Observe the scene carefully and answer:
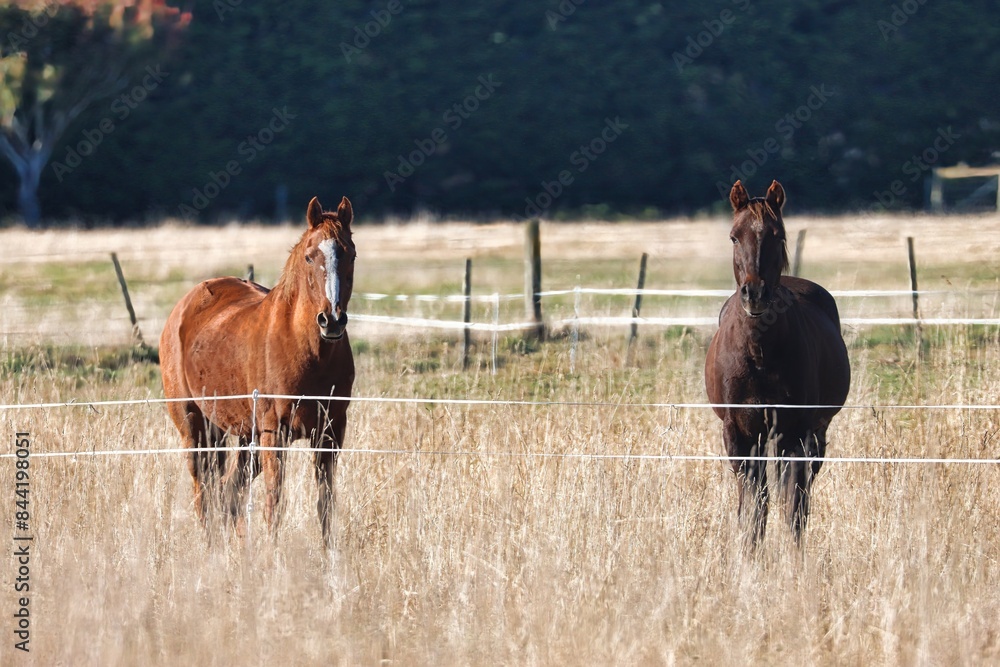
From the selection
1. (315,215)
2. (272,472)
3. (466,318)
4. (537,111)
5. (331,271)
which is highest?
(537,111)

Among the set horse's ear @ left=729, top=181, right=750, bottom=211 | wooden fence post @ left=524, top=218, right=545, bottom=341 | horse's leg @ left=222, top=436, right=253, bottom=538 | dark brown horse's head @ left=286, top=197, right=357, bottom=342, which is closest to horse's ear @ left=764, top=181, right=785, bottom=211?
horse's ear @ left=729, top=181, right=750, bottom=211

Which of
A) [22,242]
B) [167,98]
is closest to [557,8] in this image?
[167,98]

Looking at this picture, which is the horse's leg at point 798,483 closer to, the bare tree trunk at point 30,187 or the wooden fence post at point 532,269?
the wooden fence post at point 532,269

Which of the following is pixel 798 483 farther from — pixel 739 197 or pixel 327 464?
pixel 327 464

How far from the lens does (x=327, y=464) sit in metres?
5.88

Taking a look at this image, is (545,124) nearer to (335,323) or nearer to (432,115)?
(432,115)

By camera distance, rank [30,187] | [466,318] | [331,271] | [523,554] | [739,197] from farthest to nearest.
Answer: [30,187]
[466,318]
[739,197]
[331,271]
[523,554]

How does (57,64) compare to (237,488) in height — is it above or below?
above

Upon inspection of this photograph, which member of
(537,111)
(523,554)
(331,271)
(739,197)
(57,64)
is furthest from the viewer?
(537,111)

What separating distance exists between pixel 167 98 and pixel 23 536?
128 ft

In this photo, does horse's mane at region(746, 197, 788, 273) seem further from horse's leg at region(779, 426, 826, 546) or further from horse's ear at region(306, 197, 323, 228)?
horse's ear at region(306, 197, 323, 228)

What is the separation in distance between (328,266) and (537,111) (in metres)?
37.0

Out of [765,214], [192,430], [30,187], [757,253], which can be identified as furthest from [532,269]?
[30,187]

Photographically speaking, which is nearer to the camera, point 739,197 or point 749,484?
point 749,484
